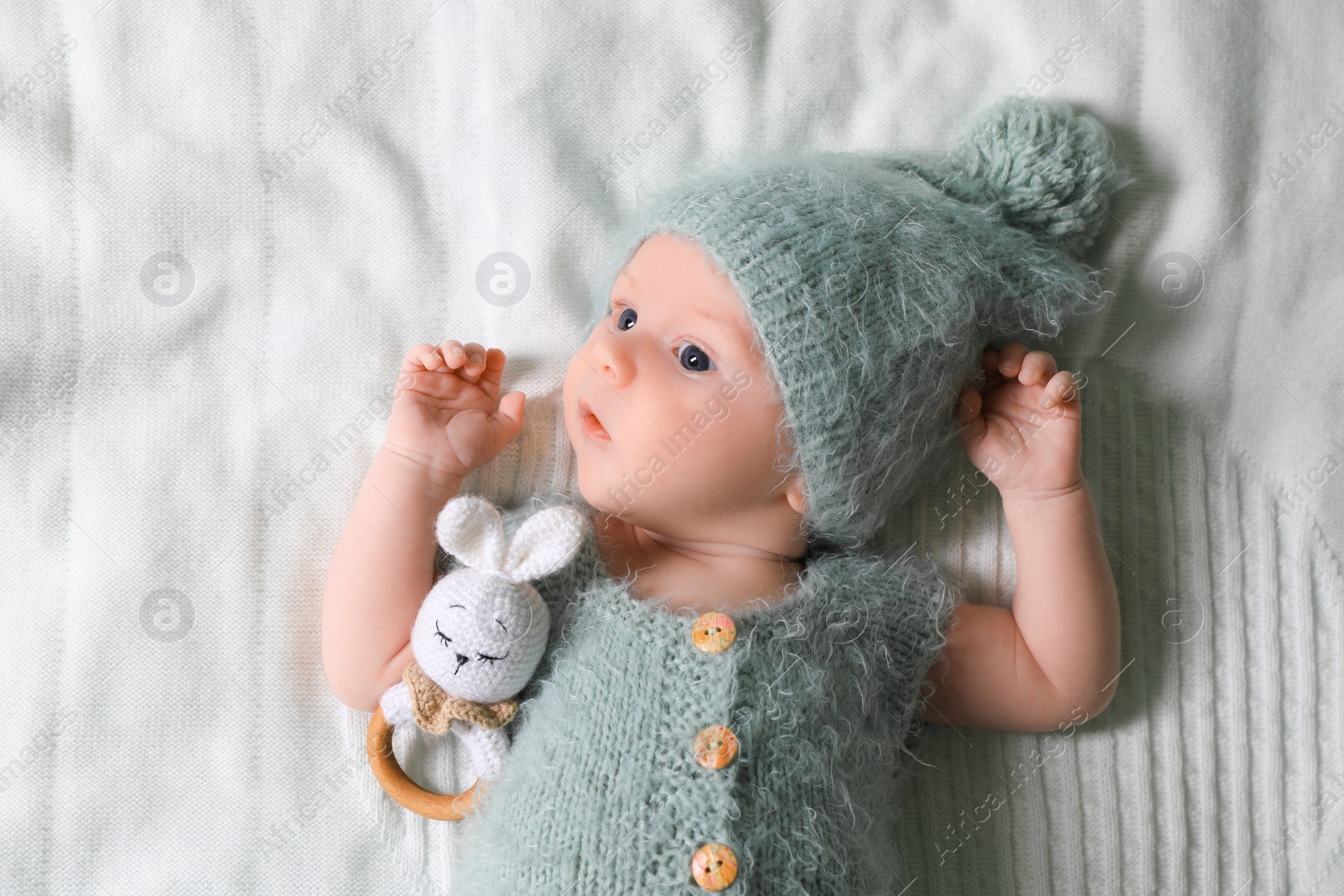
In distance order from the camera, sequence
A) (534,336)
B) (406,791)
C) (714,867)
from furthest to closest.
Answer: (534,336), (406,791), (714,867)

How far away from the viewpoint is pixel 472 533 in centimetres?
116

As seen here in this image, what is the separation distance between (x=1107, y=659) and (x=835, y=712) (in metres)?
0.38

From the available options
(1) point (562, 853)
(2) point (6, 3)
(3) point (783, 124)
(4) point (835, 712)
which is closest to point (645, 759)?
(1) point (562, 853)

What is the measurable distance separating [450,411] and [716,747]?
1.75ft

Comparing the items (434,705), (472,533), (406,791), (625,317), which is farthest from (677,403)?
(406,791)

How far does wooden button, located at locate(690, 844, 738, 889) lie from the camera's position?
3.37 ft

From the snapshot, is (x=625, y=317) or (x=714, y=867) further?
(x=625, y=317)

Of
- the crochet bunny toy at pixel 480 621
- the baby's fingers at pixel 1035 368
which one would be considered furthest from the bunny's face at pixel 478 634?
the baby's fingers at pixel 1035 368

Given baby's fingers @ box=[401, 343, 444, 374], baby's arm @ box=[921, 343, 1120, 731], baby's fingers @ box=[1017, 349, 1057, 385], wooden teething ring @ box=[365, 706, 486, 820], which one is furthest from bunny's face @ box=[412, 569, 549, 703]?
baby's fingers @ box=[1017, 349, 1057, 385]

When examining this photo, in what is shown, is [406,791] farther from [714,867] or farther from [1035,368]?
[1035,368]

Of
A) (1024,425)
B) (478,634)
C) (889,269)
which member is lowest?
(478,634)

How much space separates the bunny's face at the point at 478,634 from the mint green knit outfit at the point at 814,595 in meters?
0.07

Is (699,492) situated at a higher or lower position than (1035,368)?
lower

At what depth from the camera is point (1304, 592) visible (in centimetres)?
136
